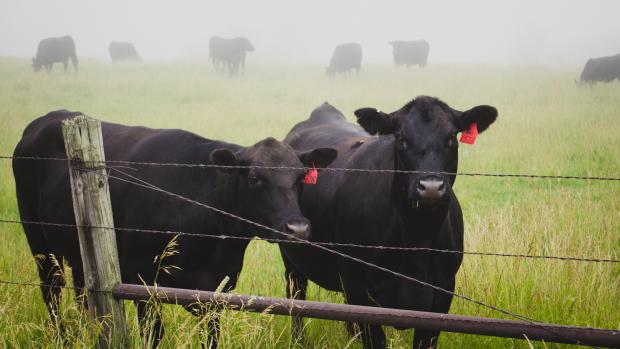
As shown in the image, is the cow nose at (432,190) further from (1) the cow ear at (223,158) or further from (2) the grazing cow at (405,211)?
(1) the cow ear at (223,158)

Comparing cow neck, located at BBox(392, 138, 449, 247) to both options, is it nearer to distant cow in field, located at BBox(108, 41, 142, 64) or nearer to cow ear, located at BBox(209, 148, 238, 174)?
cow ear, located at BBox(209, 148, 238, 174)

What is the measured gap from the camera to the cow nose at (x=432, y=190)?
2.98 metres

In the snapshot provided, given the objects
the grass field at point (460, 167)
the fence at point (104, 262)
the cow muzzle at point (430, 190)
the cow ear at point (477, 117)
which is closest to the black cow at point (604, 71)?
the grass field at point (460, 167)

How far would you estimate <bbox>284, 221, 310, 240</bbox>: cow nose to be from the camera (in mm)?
3277

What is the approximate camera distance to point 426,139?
3277 millimetres

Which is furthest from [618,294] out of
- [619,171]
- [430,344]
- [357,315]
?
[619,171]

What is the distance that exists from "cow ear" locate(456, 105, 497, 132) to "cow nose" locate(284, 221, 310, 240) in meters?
1.33

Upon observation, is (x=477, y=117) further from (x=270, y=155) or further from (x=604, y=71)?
(x=604, y=71)

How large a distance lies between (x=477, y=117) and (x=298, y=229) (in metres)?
1.53

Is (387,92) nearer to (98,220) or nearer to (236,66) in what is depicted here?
(236,66)

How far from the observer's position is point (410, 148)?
332 cm

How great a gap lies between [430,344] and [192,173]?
2.17m

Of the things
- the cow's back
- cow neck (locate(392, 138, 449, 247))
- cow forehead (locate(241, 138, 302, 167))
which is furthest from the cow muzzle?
the cow's back

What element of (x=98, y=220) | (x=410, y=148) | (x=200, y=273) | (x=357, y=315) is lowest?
(x=200, y=273)
